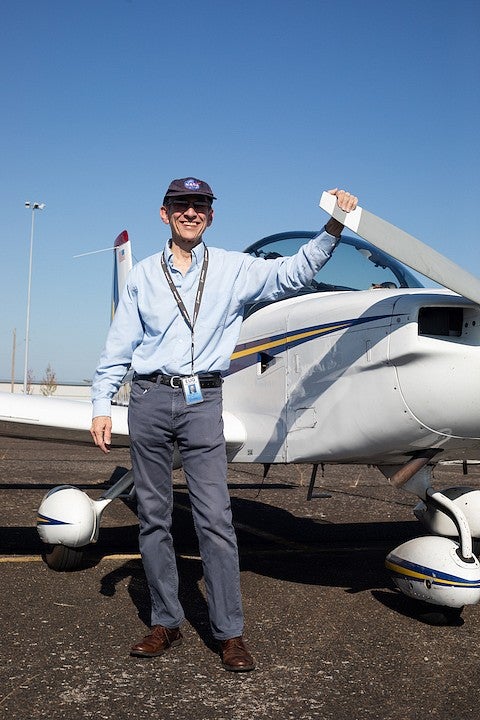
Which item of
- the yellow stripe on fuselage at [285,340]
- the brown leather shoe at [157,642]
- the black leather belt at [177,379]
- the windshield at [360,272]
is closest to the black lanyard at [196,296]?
the black leather belt at [177,379]

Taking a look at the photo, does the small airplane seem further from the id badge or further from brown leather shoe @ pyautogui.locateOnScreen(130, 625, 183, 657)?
brown leather shoe @ pyautogui.locateOnScreen(130, 625, 183, 657)

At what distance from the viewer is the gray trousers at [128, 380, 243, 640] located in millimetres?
3465

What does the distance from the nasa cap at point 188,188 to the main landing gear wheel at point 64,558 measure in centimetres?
263

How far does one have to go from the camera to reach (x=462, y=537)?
4.31 m

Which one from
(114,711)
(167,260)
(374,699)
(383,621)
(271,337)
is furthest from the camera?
(271,337)

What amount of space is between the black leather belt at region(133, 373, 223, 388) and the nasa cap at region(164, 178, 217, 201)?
81 cm

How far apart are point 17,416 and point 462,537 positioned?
9.65 feet

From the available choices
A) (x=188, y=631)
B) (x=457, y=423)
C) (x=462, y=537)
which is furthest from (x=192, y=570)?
(x=457, y=423)

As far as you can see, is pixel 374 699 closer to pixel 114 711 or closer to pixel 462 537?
pixel 114 711

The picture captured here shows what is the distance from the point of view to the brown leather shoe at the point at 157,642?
3394 millimetres

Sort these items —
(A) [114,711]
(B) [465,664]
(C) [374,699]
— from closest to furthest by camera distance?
(A) [114,711], (C) [374,699], (B) [465,664]

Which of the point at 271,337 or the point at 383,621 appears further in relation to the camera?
the point at 271,337

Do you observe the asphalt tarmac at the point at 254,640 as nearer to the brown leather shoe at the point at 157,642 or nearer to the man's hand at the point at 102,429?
the brown leather shoe at the point at 157,642

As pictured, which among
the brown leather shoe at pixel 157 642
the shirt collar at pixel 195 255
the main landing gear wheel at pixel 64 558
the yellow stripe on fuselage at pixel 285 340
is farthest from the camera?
the main landing gear wheel at pixel 64 558
